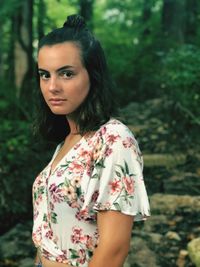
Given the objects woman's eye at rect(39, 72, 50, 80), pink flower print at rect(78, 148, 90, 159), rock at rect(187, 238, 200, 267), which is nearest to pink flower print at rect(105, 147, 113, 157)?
pink flower print at rect(78, 148, 90, 159)

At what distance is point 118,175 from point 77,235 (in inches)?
12.5

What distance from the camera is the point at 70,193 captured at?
1.68 m

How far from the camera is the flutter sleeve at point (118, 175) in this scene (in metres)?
1.59

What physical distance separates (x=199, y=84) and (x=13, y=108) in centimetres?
263

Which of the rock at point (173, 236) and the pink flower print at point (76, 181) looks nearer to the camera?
the pink flower print at point (76, 181)

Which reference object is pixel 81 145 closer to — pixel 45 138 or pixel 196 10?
pixel 45 138

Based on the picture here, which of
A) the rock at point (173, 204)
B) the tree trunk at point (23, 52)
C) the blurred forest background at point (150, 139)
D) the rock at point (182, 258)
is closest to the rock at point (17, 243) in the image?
the blurred forest background at point (150, 139)

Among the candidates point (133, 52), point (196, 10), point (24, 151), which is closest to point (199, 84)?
point (24, 151)

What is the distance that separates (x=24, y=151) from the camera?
5.62 meters

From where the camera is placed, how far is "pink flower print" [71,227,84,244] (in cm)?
174

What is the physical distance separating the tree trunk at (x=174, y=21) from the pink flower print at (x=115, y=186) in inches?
384

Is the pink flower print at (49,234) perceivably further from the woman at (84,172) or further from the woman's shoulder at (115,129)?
the woman's shoulder at (115,129)

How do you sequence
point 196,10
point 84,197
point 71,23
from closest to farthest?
point 84,197 < point 71,23 < point 196,10

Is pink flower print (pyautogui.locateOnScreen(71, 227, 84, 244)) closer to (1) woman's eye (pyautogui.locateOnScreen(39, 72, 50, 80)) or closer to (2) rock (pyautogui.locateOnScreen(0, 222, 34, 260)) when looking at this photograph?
(1) woman's eye (pyautogui.locateOnScreen(39, 72, 50, 80))
